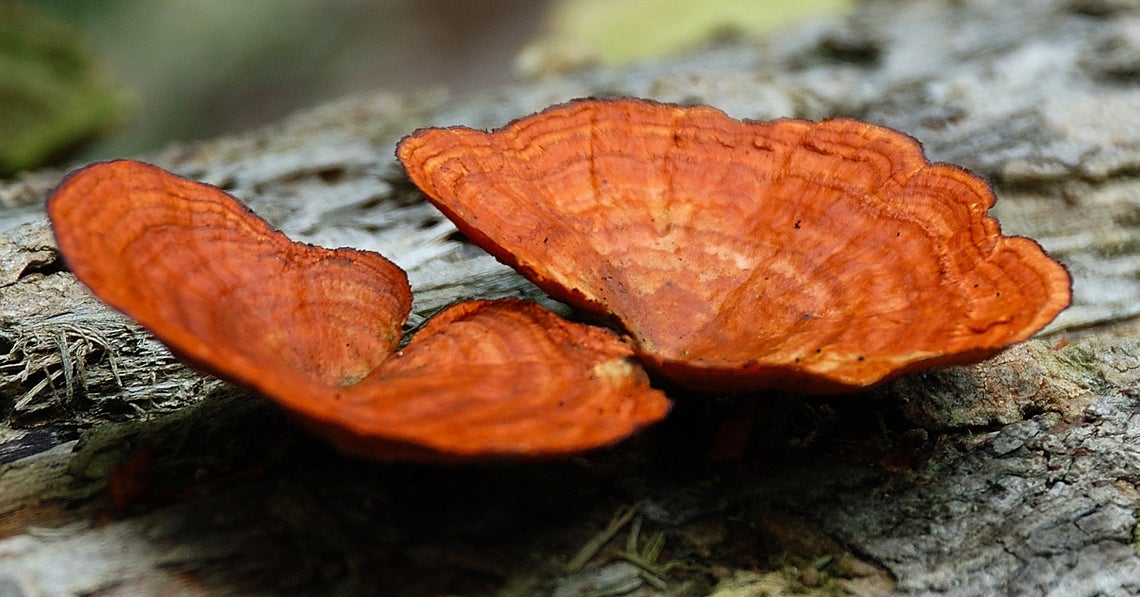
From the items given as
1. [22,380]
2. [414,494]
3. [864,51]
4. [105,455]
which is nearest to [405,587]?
[414,494]

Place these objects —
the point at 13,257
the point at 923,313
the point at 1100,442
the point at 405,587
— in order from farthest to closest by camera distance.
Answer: the point at 13,257
the point at 1100,442
the point at 923,313
the point at 405,587

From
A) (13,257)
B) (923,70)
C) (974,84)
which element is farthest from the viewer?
(923,70)

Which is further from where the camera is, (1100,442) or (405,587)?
(1100,442)

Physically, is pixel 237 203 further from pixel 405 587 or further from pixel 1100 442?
pixel 1100 442

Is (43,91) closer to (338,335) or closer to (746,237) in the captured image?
(338,335)

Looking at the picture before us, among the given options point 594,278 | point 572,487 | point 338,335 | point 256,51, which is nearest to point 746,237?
point 594,278

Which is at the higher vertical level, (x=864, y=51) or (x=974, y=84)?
(x=864, y=51)
